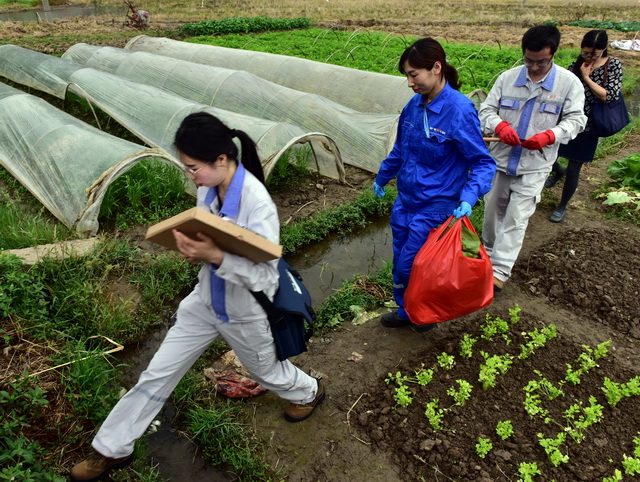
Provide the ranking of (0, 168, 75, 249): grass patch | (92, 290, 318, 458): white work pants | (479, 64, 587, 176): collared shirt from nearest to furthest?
1. (92, 290, 318, 458): white work pants
2. (479, 64, 587, 176): collared shirt
3. (0, 168, 75, 249): grass patch

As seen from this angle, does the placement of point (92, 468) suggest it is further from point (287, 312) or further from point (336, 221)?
point (336, 221)

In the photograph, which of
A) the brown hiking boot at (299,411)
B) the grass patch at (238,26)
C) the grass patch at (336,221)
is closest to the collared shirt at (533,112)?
the grass patch at (336,221)

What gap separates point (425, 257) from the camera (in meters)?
2.80

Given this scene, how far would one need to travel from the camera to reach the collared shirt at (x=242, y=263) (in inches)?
73.9

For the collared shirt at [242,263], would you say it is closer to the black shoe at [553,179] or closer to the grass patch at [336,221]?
the grass patch at [336,221]

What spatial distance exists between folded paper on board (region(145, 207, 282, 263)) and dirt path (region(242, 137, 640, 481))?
1418 millimetres

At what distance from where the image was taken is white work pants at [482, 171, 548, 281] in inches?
144

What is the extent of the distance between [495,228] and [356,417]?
2186 millimetres

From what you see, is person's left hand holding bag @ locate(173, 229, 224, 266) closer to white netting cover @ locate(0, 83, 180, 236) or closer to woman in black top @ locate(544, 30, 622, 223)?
white netting cover @ locate(0, 83, 180, 236)

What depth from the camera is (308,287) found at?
4.34m

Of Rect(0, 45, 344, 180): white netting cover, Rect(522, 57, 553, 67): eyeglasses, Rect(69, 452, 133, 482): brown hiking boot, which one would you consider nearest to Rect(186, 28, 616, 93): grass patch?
Rect(0, 45, 344, 180): white netting cover

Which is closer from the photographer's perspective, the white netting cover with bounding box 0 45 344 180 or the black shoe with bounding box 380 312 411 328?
the black shoe with bounding box 380 312 411 328

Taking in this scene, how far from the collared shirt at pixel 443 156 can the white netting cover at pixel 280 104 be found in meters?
3.33

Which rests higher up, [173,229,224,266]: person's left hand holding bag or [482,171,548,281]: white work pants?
[173,229,224,266]: person's left hand holding bag
